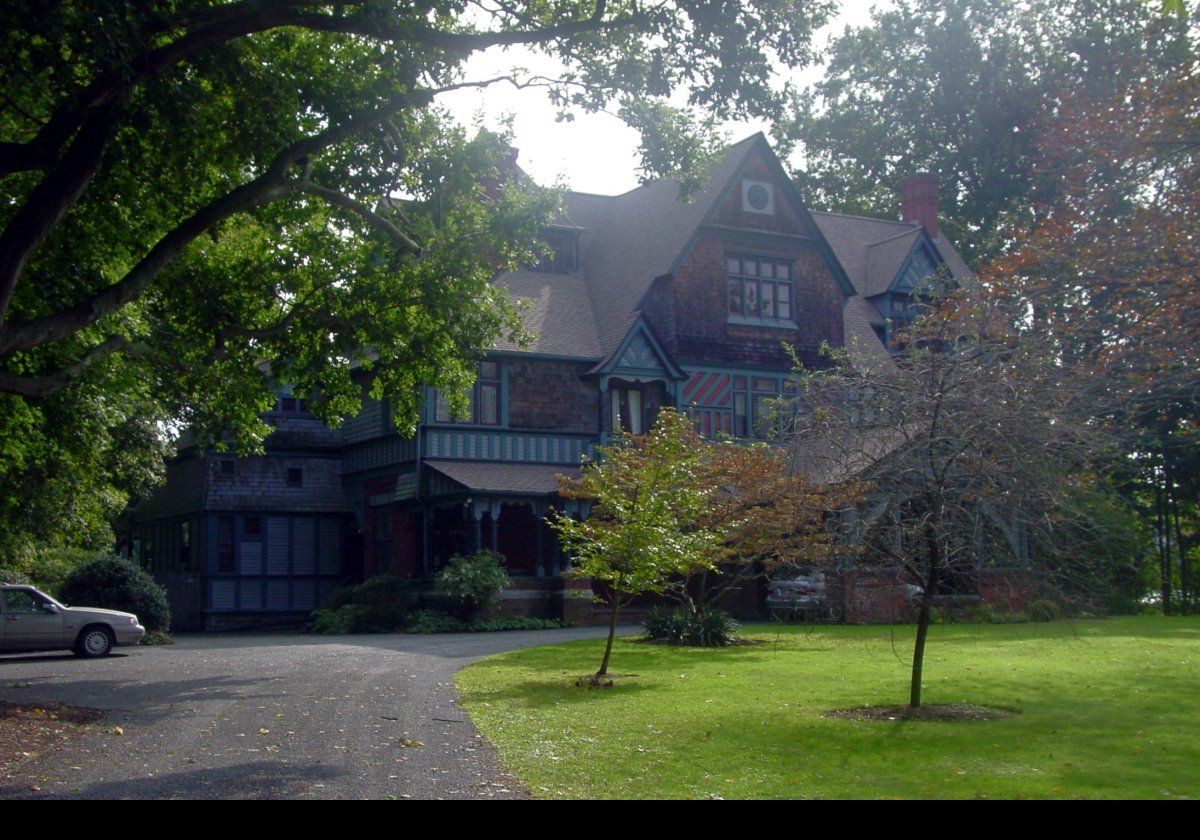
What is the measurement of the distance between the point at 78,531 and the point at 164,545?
12.2m

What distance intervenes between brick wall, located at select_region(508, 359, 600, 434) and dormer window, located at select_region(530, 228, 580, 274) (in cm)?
511

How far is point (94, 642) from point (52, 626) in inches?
34.9

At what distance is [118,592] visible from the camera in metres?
30.3

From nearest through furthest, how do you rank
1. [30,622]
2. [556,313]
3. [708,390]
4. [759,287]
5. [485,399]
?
[30,622]
[485,399]
[708,390]
[556,313]
[759,287]

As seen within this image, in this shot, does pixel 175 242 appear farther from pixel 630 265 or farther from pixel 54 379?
pixel 630 265

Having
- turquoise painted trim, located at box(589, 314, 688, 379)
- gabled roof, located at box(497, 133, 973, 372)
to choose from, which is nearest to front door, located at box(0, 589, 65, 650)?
gabled roof, located at box(497, 133, 973, 372)

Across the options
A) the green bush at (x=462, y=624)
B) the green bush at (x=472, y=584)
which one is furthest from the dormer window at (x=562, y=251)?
the green bush at (x=462, y=624)

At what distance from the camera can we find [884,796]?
9.41m

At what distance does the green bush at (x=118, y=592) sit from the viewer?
30.2 m

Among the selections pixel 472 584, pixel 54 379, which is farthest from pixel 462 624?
pixel 54 379

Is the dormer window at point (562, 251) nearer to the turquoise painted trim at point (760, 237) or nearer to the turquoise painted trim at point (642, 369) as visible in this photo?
the turquoise painted trim at point (760, 237)

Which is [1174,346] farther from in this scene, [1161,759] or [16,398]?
[16,398]

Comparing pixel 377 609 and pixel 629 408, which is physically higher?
pixel 629 408

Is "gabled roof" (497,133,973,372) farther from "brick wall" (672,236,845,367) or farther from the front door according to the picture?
the front door
